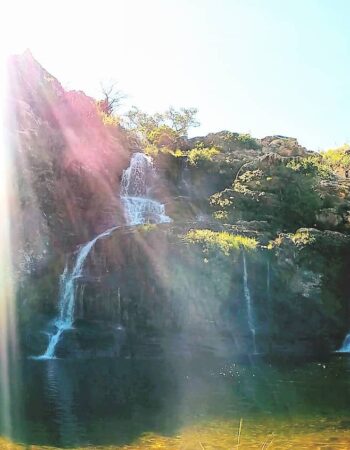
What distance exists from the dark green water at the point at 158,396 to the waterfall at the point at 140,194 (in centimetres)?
1181

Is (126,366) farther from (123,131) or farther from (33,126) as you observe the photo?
(123,131)

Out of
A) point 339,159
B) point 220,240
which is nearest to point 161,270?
point 220,240

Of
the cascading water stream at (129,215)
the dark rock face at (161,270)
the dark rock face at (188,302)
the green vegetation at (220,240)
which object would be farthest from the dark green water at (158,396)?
the green vegetation at (220,240)

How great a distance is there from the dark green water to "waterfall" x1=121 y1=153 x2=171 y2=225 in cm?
1181

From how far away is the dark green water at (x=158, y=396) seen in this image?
1230cm

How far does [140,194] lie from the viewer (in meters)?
36.2

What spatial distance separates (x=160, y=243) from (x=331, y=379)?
10587mm

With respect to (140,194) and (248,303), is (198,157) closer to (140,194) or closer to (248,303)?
(140,194)

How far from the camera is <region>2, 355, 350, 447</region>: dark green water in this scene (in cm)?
1230

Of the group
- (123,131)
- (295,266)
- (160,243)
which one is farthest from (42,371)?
(123,131)

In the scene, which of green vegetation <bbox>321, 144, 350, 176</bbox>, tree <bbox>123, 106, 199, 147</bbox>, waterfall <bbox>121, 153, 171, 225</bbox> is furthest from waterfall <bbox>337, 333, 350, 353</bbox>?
tree <bbox>123, 106, 199, 147</bbox>

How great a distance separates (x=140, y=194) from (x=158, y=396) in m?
21.8

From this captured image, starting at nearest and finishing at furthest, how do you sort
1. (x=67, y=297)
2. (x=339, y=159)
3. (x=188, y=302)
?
(x=188, y=302), (x=67, y=297), (x=339, y=159)

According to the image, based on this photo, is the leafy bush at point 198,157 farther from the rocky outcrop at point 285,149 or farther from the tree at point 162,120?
the tree at point 162,120
